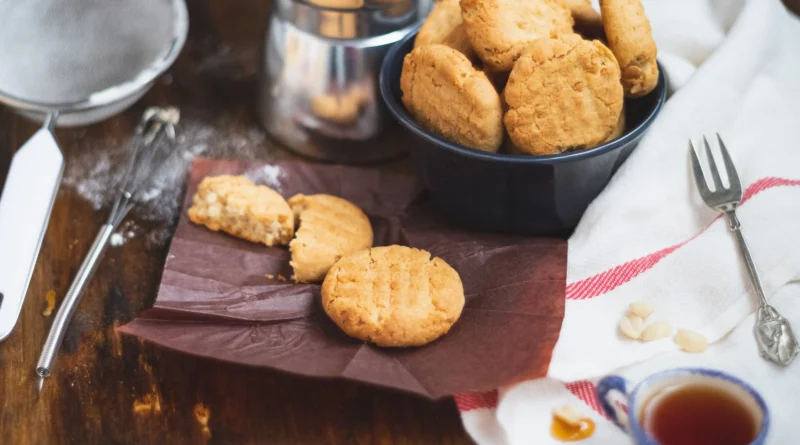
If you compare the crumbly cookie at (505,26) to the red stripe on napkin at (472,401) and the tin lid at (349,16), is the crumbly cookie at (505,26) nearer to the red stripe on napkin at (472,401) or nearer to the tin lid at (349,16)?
the tin lid at (349,16)

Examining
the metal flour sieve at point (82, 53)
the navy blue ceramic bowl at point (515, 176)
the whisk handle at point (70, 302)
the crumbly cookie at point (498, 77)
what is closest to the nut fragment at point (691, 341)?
the navy blue ceramic bowl at point (515, 176)

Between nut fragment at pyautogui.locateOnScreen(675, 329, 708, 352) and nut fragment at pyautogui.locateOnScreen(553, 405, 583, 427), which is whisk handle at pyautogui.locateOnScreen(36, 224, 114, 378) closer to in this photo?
nut fragment at pyautogui.locateOnScreen(553, 405, 583, 427)

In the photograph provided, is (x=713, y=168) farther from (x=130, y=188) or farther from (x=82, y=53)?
(x=82, y=53)

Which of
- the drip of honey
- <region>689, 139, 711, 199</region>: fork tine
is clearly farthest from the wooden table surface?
<region>689, 139, 711, 199</region>: fork tine

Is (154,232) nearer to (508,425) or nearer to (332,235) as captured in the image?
(332,235)

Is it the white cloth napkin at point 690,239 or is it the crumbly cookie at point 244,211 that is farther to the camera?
the crumbly cookie at point 244,211

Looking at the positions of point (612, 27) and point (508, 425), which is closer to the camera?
point (508, 425)

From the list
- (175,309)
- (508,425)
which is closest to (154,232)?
(175,309)
